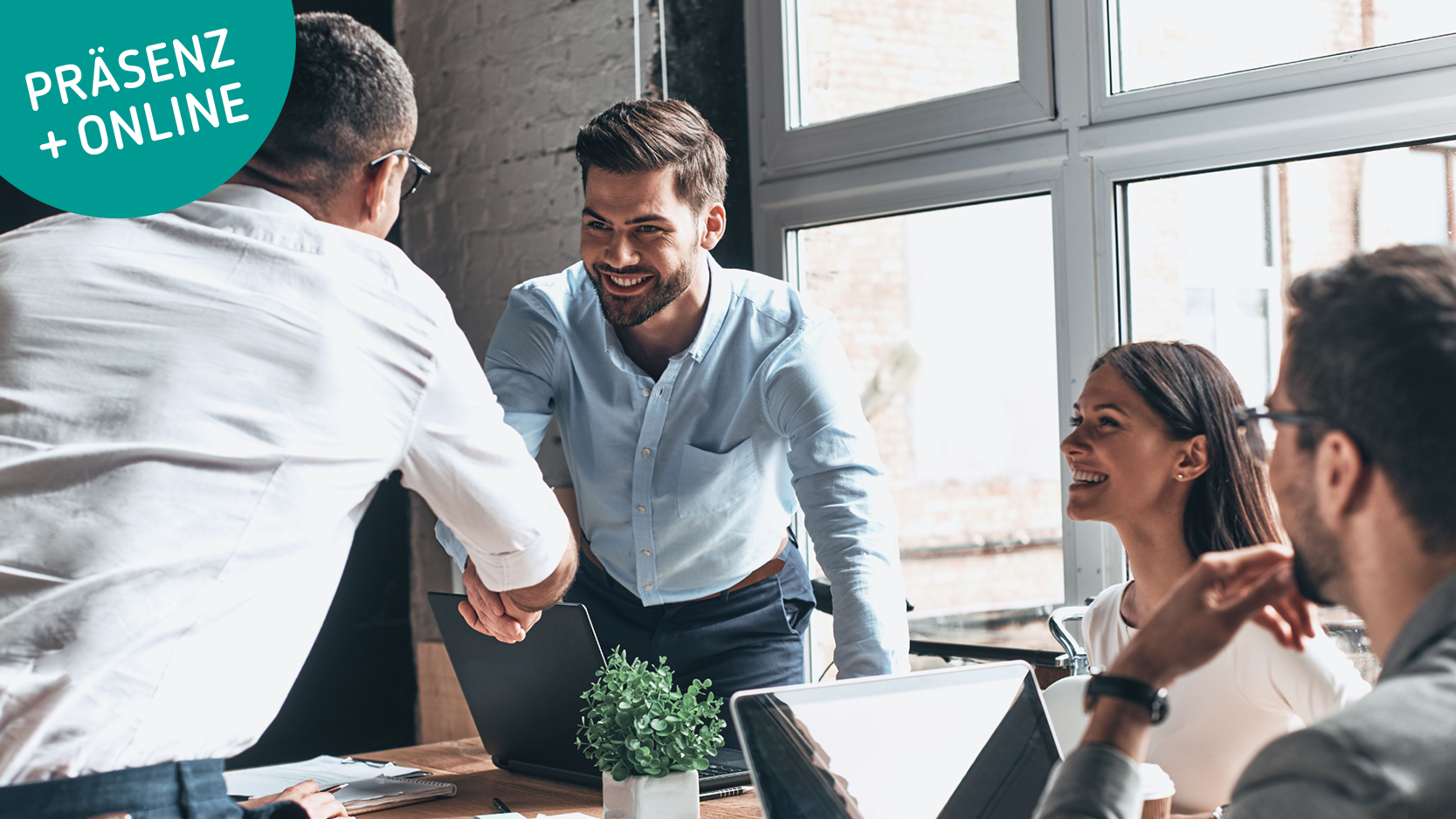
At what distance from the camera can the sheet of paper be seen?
175 cm

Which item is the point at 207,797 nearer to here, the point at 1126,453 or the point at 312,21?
the point at 312,21

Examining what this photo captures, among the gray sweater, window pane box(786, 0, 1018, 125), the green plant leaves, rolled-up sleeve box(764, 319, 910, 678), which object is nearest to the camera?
the gray sweater

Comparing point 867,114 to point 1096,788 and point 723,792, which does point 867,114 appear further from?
point 1096,788

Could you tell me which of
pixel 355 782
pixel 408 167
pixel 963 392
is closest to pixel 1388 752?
pixel 408 167

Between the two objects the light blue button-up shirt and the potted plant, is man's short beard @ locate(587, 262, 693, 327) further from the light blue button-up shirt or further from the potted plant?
the potted plant

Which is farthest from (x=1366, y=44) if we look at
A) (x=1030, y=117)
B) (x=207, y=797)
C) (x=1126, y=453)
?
(x=207, y=797)

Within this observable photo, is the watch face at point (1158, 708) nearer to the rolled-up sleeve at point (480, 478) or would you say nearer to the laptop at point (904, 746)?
the laptop at point (904, 746)

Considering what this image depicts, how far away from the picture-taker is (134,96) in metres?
2.81

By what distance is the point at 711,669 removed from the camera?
7.06 ft

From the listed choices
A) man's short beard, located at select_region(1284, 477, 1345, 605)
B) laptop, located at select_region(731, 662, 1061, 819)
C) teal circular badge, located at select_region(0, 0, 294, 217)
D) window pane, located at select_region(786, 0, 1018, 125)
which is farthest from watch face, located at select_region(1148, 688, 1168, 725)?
teal circular badge, located at select_region(0, 0, 294, 217)

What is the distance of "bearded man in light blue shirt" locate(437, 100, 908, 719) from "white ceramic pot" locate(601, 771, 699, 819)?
63 centimetres

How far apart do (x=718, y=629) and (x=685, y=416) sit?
1.24 feet

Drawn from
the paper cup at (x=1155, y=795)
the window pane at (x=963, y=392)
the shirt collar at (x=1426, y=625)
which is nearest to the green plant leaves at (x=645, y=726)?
the paper cup at (x=1155, y=795)

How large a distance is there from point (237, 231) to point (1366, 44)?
187 cm
